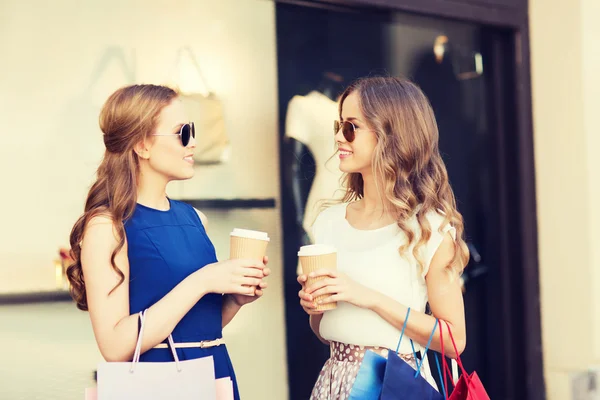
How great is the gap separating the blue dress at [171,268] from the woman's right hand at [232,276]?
0.12m

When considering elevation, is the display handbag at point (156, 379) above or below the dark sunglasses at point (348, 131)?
below

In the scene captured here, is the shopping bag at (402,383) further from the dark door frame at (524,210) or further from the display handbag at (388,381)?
the dark door frame at (524,210)

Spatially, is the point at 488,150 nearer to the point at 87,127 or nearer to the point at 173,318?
the point at 87,127

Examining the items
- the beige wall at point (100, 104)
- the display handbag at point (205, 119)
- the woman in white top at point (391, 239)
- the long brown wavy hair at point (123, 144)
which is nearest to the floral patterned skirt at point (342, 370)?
the woman in white top at point (391, 239)

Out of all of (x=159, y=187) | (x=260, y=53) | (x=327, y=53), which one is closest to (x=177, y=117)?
(x=159, y=187)

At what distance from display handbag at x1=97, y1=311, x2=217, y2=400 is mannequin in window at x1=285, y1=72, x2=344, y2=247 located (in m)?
2.15

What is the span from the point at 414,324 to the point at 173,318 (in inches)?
28.1

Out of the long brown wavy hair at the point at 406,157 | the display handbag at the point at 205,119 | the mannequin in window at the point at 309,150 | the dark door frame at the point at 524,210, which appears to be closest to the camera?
the long brown wavy hair at the point at 406,157

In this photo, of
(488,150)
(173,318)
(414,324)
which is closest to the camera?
(173,318)

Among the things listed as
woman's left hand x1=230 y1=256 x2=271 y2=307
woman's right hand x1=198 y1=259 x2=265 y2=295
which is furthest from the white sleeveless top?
woman's right hand x1=198 y1=259 x2=265 y2=295

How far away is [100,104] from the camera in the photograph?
3646mm

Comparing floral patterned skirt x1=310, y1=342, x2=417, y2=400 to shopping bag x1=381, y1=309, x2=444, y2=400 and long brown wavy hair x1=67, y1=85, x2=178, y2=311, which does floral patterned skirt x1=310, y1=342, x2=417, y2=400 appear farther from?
long brown wavy hair x1=67, y1=85, x2=178, y2=311

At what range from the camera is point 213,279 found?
222 centimetres

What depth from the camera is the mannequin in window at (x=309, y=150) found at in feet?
14.1
